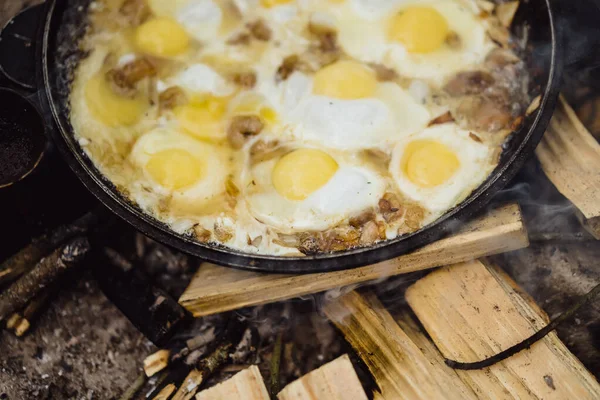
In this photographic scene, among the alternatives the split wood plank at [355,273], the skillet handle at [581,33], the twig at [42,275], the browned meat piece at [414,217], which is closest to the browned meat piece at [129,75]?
the twig at [42,275]

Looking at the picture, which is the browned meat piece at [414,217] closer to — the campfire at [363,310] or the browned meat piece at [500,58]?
the campfire at [363,310]

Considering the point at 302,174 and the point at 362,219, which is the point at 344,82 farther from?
the point at 362,219

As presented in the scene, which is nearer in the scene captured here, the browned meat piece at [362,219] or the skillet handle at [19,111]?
the browned meat piece at [362,219]

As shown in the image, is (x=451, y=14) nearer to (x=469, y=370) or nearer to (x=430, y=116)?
(x=430, y=116)

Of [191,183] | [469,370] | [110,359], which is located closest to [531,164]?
[469,370]

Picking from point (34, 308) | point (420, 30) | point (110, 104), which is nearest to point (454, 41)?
point (420, 30)

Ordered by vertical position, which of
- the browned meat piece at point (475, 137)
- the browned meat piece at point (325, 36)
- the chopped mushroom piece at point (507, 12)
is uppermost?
the chopped mushroom piece at point (507, 12)

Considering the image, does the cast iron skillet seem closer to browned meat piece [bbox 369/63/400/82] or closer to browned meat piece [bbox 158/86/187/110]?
browned meat piece [bbox 158/86/187/110]
